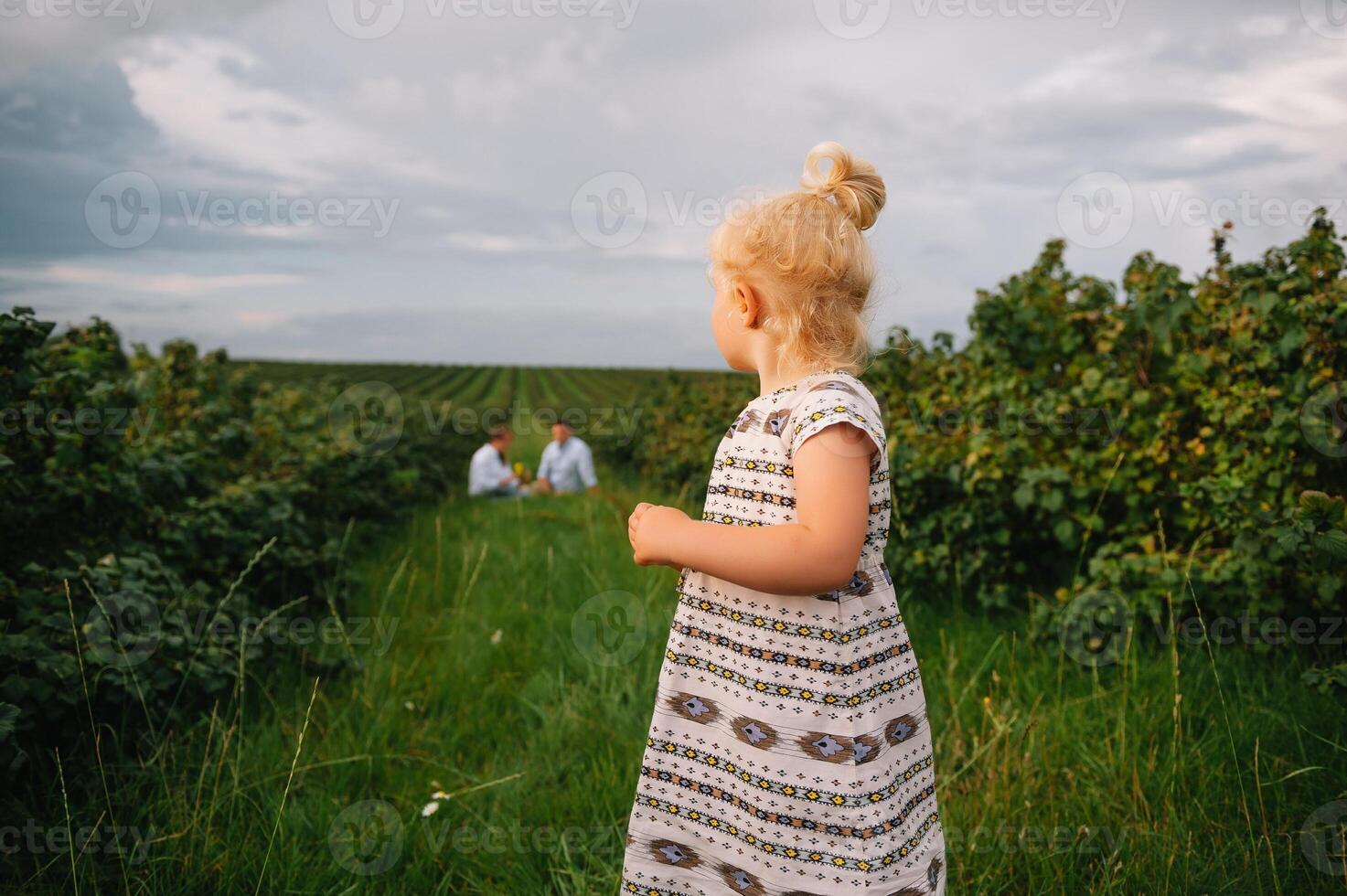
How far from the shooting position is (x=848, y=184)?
149cm

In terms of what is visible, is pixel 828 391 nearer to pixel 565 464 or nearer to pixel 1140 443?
pixel 1140 443

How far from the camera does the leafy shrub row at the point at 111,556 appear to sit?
238 cm

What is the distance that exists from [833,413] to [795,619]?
1.25ft

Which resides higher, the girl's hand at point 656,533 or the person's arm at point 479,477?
the girl's hand at point 656,533

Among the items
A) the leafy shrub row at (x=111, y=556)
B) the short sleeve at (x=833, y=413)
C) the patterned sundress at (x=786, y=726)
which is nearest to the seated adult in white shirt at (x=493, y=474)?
the leafy shrub row at (x=111, y=556)

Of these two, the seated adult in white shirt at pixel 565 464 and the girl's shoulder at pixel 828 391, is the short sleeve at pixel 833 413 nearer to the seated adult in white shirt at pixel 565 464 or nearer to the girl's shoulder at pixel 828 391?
the girl's shoulder at pixel 828 391

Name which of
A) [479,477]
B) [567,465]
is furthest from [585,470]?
[479,477]

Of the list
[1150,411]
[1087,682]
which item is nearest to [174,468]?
[1087,682]

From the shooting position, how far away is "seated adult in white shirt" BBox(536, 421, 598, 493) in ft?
34.4

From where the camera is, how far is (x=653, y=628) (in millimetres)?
3682

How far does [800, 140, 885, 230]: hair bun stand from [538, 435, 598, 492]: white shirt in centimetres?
903

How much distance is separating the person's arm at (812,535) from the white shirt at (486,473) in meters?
8.67

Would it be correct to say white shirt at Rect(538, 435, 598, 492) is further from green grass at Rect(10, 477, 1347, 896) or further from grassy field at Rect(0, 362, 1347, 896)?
green grass at Rect(10, 477, 1347, 896)

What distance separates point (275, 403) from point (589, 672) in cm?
479
